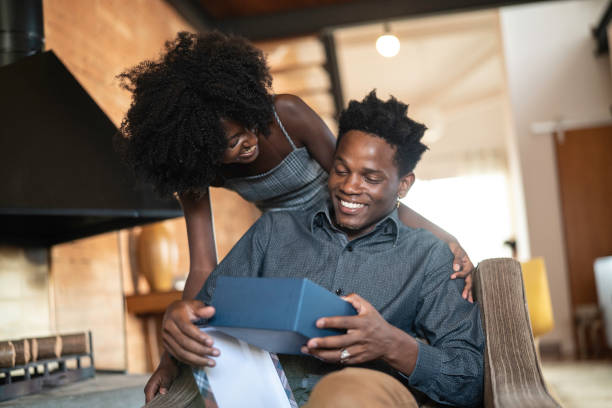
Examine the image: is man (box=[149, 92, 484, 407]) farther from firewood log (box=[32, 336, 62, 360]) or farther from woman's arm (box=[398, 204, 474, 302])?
firewood log (box=[32, 336, 62, 360])

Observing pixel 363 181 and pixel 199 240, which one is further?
pixel 199 240

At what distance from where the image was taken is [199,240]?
64.4 inches

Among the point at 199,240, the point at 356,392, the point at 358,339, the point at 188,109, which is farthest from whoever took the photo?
the point at 199,240

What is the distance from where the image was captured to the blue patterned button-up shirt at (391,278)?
48.0 inches

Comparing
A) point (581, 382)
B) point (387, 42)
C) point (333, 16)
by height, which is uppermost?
point (333, 16)

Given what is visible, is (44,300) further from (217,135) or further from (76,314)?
(217,135)

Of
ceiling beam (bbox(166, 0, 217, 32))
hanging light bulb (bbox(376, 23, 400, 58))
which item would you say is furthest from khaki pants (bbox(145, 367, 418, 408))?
hanging light bulb (bbox(376, 23, 400, 58))

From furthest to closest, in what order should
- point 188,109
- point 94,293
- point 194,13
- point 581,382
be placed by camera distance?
point 194,13
point 581,382
point 94,293
point 188,109

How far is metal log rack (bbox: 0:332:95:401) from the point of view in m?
2.10

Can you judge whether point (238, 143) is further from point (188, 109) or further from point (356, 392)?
point (356, 392)

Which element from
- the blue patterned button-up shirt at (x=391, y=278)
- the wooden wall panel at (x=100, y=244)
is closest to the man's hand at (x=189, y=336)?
the blue patterned button-up shirt at (x=391, y=278)

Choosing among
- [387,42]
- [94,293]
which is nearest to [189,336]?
[94,293]

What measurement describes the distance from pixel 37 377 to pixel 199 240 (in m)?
1.07

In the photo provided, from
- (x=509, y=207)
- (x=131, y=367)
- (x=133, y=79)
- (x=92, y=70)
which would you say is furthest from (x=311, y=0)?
(x=509, y=207)
